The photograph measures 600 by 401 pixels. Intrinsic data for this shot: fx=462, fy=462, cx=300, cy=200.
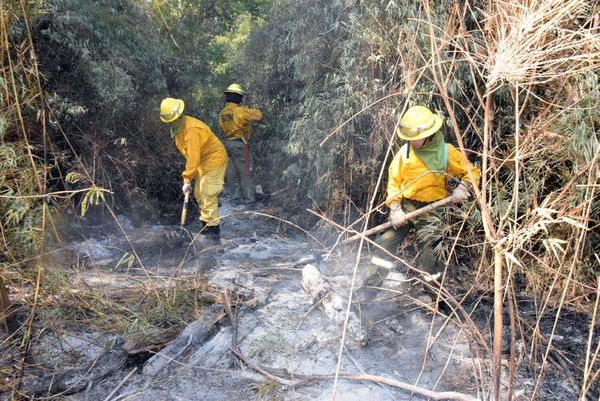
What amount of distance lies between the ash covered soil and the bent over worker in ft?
10.2

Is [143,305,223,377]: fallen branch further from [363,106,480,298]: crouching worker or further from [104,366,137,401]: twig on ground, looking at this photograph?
[363,106,480,298]: crouching worker

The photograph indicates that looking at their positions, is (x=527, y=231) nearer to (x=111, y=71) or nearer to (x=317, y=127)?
(x=317, y=127)

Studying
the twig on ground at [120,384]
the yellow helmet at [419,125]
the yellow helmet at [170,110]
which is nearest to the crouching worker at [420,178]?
the yellow helmet at [419,125]

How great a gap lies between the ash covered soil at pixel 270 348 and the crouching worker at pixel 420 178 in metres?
0.43

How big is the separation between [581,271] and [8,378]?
183 inches

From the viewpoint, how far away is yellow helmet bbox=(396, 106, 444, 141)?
360 cm

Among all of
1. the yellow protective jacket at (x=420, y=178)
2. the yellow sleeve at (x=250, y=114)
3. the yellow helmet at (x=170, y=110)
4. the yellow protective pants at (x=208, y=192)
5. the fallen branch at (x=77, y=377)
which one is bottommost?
the fallen branch at (x=77, y=377)

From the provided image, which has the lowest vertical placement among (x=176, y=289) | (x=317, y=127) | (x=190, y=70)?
(x=176, y=289)

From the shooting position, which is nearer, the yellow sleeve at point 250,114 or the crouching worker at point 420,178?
the crouching worker at point 420,178

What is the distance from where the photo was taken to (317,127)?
577 centimetres

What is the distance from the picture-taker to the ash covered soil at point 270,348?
3.04 metres

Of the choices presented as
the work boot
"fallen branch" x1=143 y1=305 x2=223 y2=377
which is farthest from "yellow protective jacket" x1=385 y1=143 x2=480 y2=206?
the work boot

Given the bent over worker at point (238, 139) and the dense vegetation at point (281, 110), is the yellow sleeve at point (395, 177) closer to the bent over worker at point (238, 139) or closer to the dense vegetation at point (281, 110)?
the dense vegetation at point (281, 110)

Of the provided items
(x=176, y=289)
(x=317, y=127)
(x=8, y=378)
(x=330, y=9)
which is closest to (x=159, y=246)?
(x=176, y=289)
